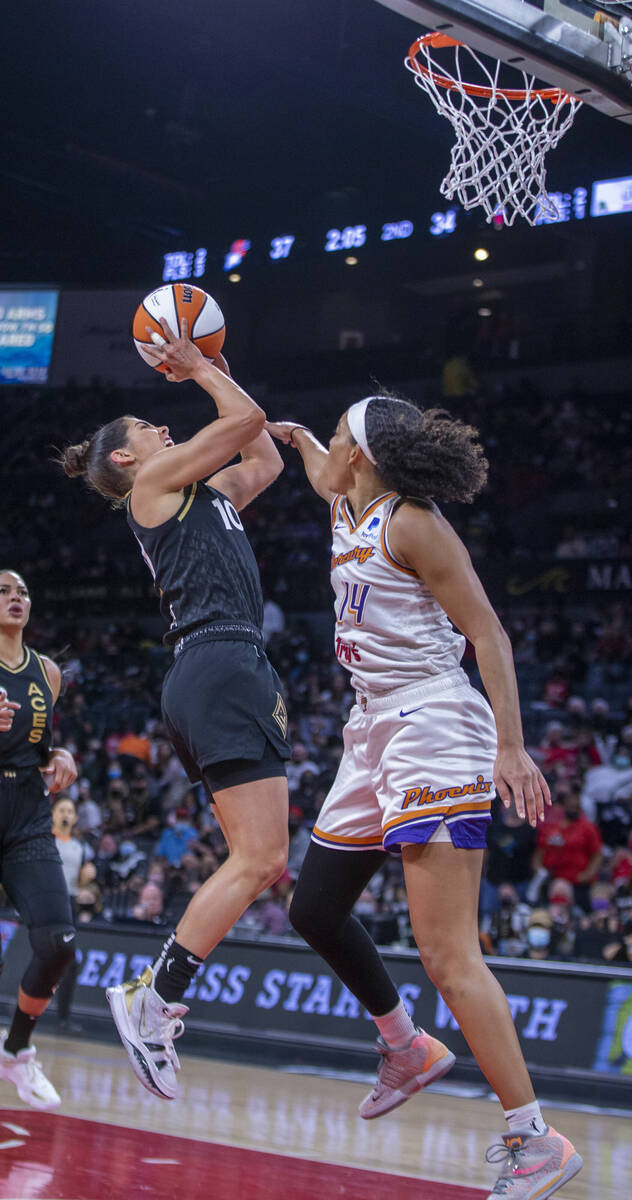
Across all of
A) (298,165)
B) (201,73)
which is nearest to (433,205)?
(298,165)

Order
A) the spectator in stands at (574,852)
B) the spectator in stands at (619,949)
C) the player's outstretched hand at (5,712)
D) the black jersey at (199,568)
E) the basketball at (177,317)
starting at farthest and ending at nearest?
the spectator in stands at (574,852) < the spectator in stands at (619,949) < the player's outstretched hand at (5,712) < the basketball at (177,317) < the black jersey at (199,568)

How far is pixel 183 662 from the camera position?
3.90 meters

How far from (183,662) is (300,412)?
16964 millimetres

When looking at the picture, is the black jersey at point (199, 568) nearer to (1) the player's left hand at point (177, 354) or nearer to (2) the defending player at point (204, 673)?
(2) the defending player at point (204, 673)

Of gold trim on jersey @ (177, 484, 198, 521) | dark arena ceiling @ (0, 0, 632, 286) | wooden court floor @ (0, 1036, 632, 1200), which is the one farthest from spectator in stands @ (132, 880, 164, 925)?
dark arena ceiling @ (0, 0, 632, 286)

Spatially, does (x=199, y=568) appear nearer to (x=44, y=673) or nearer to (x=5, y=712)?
(x=5, y=712)

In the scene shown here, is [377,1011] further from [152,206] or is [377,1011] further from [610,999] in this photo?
[152,206]

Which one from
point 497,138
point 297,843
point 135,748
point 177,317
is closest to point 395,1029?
point 177,317

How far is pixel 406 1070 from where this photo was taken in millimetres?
3865

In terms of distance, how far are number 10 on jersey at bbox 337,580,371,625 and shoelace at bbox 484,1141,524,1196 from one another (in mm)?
1502

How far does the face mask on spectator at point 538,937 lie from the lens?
8516 mm

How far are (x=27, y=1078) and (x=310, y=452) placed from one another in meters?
3.12

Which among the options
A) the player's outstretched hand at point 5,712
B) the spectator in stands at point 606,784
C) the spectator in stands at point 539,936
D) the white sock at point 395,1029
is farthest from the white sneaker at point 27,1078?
the spectator in stands at point 606,784

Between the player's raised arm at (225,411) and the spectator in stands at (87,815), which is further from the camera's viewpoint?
the spectator in stands at (87,815)
